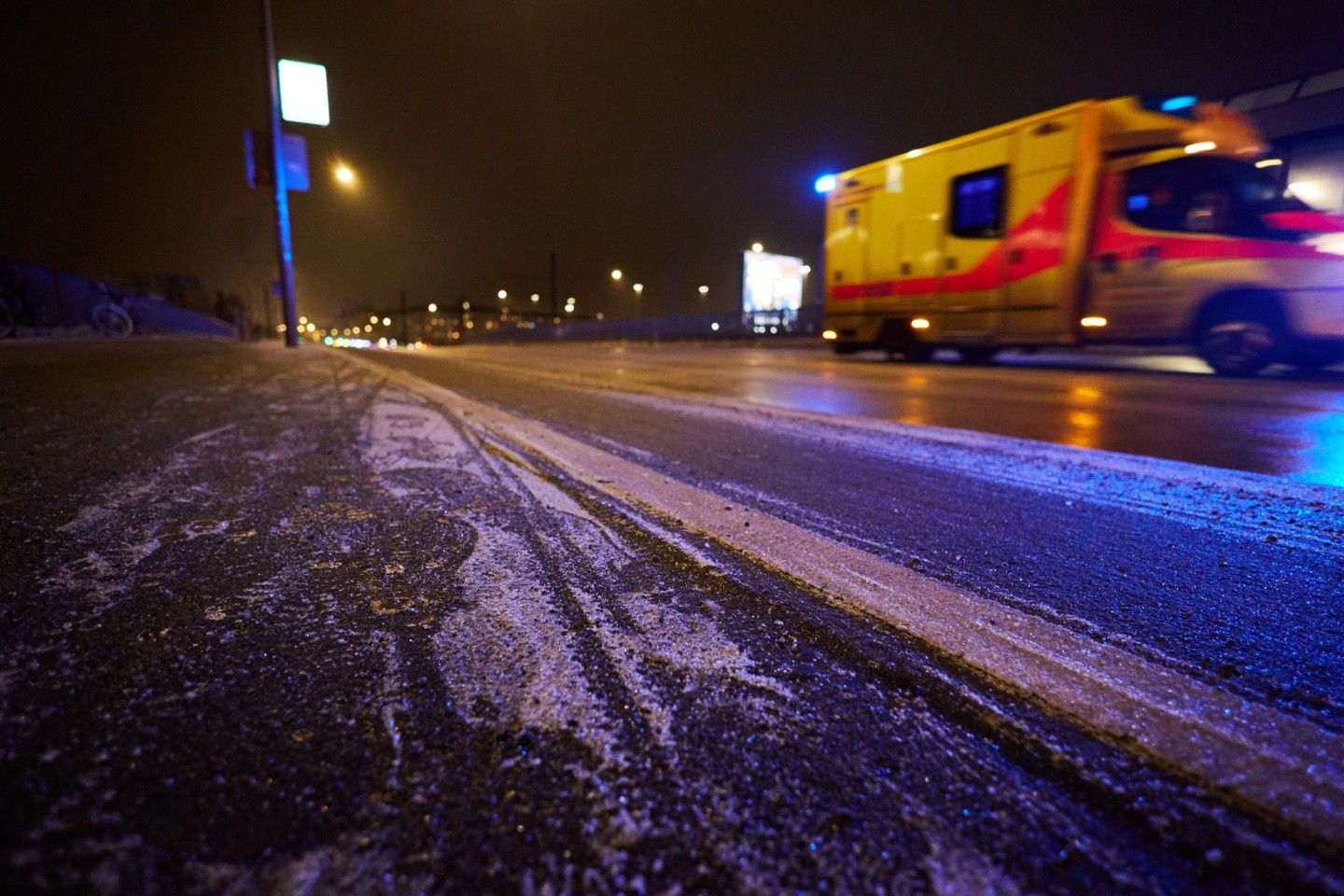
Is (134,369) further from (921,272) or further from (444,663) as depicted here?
(921,272)

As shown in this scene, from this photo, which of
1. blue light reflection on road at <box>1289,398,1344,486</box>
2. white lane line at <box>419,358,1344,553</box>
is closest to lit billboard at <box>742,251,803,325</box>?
blue light reflection on road at <box>1289,398,1344,486</box>

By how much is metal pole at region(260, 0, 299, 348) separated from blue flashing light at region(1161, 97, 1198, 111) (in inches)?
681

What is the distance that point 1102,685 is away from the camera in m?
0.98

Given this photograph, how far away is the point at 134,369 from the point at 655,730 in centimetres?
809

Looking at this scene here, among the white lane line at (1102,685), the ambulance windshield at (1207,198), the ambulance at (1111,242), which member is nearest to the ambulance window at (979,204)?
the ambulance at (1111,242)

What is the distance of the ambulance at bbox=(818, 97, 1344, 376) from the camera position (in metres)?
7.00

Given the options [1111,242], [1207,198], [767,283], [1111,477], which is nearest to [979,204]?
[1111,242]

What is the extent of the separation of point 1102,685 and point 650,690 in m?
0.74

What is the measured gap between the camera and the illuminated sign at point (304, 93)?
52.6 feet

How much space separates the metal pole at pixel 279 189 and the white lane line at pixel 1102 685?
656 inches

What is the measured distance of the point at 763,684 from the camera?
971 millimetres

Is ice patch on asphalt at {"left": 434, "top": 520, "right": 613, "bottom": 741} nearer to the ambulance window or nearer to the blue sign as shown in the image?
the ambulance window

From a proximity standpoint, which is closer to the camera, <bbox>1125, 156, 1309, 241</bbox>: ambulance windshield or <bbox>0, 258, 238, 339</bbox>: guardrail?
<bbox>1125, 156, 1309, 241</bbox>: ambulance windshield

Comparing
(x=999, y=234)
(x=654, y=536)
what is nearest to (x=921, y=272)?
(x=999, y=234)
